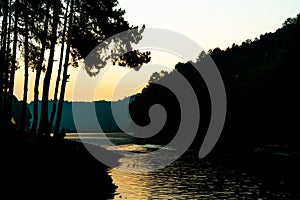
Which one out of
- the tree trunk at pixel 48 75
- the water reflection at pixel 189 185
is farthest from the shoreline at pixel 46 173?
the tree trunk at pixel 48 75

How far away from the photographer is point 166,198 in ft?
104

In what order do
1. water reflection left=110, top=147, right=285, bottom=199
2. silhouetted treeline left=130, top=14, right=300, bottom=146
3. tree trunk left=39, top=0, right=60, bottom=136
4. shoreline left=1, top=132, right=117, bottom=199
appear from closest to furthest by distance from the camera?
shoreline left=1, top=132, right=117, bottom=199, tree trunk left=39, top=0, right=60, bottom=136, water reflection left=110, top=147, right=285, bottom=199, silhouetted treeline left=130, top=14, right=300, bottom=146

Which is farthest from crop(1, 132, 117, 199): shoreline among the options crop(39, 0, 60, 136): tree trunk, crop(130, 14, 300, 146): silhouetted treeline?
crop(130, 14, 300, 146): silhouetted treeline

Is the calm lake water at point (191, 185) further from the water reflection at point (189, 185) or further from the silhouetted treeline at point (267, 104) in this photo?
the silhouetted treeline at point (267, 104)

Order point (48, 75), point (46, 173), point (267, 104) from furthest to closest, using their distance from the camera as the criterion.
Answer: point (267, 104), point (48, 75), point (46, 173)

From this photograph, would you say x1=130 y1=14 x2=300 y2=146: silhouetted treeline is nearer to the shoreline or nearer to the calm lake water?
the calm lake water

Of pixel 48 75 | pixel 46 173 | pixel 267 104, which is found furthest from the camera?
pixel 267 104

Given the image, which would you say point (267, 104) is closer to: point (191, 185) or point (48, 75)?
point (191, 185)

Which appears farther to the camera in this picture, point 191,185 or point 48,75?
point 191,185

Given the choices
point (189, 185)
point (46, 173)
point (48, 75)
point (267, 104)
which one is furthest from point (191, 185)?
point (267, 104)

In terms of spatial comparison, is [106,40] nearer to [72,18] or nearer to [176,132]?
[72,18]

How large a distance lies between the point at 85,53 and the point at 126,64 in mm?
3483

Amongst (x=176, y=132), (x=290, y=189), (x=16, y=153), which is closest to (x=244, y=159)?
(x=290, y=189)

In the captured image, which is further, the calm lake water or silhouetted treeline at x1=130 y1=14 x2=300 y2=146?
silhouetted treeline at x1=130 y1=14 x2=300 y2=146
